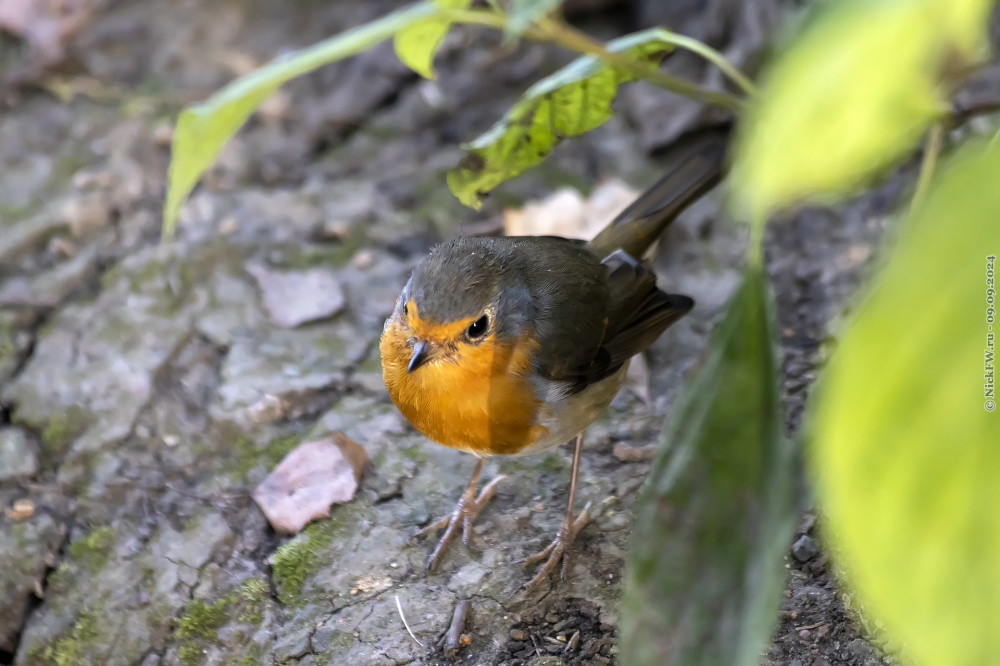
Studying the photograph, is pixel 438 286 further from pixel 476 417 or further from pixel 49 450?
pixel 49 450

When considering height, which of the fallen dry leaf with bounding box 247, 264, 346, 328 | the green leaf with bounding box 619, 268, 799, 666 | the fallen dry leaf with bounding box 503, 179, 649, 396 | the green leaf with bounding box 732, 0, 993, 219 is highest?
the green leaf with bounding box 732, 0, 993, 219

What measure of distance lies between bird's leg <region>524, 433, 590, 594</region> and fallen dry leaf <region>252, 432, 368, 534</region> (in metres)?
0.63

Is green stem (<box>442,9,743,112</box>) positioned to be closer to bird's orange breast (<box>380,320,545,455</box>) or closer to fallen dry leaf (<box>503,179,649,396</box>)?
bird's orange breast (<box>380,320,545,455</box>)

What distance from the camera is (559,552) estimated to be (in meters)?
2.32

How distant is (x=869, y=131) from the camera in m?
0.57

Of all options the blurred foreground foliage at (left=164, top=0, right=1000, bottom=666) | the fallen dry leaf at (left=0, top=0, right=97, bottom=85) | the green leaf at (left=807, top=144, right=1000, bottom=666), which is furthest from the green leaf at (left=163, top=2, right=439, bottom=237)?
the fallen dry leaf at (left=0, top=0, right=97, bottom=85)

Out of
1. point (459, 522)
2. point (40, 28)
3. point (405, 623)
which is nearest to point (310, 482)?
point (459, 522)

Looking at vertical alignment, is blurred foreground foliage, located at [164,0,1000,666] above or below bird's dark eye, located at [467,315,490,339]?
above

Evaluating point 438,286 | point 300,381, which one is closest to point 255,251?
point 300,381

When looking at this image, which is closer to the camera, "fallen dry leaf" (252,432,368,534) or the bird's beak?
the bird's beak

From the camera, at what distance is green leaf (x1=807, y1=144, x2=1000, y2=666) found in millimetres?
585

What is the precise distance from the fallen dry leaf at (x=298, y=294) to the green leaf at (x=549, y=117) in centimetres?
130

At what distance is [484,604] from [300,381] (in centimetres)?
115

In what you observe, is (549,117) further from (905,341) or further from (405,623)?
(905,341)
